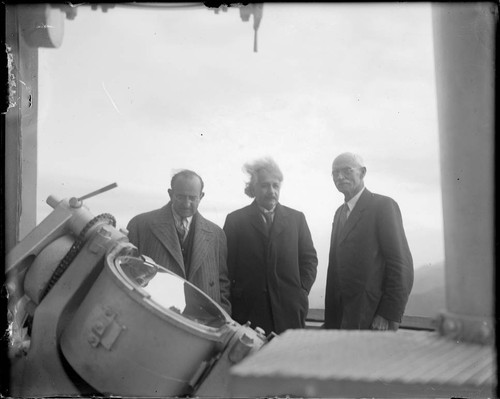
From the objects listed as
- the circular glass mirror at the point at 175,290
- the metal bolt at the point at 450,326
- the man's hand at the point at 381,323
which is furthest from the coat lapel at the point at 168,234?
the metal bolt at the point at 450,326

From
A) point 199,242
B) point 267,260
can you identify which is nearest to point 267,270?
point 267,260

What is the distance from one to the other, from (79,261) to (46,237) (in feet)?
0.47

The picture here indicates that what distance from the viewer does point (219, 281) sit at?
227 centimetres

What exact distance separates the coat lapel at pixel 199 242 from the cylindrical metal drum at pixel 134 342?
0.71 m

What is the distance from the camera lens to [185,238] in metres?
2.27

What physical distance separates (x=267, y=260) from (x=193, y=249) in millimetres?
408

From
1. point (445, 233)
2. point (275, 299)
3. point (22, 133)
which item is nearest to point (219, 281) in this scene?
point (275, 299)

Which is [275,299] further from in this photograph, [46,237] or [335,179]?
[46,237]

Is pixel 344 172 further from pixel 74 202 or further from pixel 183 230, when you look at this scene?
pixel 74 202

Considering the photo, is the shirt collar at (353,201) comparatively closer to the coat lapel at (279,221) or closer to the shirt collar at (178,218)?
the coat lapel at (279,221)

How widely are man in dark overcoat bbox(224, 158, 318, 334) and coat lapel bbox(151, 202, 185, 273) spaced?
0.29m

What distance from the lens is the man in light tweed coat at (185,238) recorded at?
87.2 inches

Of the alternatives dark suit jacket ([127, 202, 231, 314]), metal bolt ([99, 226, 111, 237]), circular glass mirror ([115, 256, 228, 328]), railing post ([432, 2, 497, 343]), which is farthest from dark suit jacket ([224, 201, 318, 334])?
railing post ([432, 2, 497, 343])

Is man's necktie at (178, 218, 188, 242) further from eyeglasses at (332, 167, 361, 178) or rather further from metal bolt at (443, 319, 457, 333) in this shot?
metal bolt at (443, 319, 457, 333)
